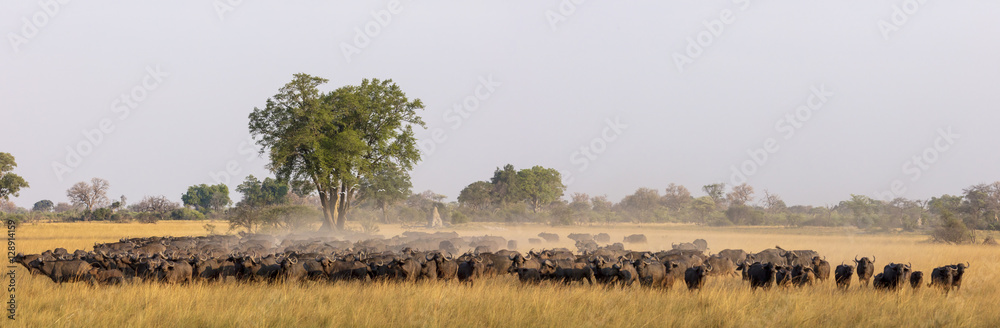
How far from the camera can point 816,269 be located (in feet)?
55.9

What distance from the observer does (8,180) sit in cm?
5050

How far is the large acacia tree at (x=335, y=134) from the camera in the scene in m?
38.1

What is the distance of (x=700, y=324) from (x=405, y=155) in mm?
32286

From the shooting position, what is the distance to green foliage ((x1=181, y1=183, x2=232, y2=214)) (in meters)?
124

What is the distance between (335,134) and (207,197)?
333 ft

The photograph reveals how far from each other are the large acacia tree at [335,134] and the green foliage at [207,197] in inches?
3620

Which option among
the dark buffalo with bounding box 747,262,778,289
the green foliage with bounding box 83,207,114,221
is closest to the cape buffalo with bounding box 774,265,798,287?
the dark buffalo with bounding box 747,262,778,289

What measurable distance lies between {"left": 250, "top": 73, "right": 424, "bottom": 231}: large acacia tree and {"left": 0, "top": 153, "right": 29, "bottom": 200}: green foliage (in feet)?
82.1

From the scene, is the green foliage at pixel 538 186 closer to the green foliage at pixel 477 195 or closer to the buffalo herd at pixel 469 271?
the green foliage at pixel 477 195

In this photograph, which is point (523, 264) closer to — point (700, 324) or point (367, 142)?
point (700, 324)

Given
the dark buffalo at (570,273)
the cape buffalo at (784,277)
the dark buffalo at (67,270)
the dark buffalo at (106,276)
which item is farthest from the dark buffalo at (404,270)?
the cape buffalo at (784,277)

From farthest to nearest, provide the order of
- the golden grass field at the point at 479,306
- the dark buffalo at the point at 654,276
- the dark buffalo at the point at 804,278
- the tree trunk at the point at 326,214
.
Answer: the tree trunk at the point at 326,214, the dark buffalo at the point at 804,278, the dark buffalo at the point at 654,276, the golden grass field at the point at 479,306

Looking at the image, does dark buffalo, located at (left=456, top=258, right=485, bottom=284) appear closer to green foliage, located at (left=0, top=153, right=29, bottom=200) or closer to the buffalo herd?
the buffalo herd

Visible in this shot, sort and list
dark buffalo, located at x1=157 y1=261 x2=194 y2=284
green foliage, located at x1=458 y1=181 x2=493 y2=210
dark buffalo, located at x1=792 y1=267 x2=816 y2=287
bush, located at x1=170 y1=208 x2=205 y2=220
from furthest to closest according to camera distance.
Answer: green foliage, located at x1=458 y1=181 x2=493 y2=210, bush, located at x1=170 y1=208 x2=205 y2=220, dark buffalo, located at x1=157 y1=261 x2=194 y2=284, dark buffalo, located at x1=792 y1=267 x2=816 y2=287
